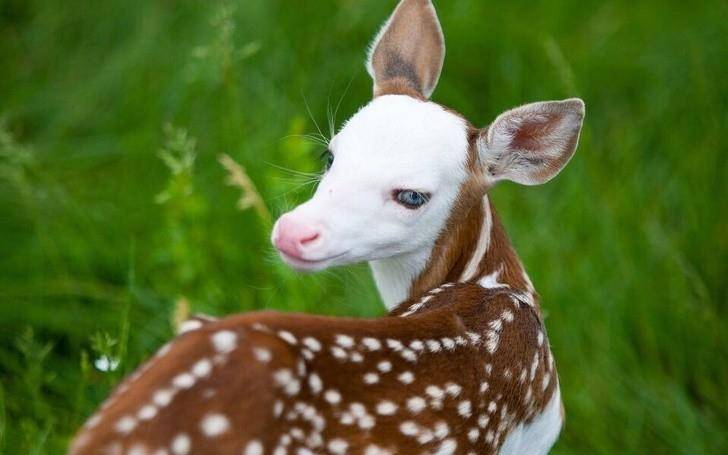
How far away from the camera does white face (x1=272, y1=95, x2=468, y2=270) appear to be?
2.52 meters

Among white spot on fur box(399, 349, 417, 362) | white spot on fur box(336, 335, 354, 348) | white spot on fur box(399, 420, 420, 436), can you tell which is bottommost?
white spot on fur box(399, 420, 420, 436)

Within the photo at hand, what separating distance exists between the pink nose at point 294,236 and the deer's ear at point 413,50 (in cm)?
67

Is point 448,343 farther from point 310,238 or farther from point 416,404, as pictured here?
point 310,238

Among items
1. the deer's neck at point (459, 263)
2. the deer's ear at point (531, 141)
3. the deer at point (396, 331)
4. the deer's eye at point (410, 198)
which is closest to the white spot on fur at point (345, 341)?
the deer at point (396, 331)

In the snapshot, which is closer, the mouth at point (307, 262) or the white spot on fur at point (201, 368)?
the white spot on fur at point (201, 368)

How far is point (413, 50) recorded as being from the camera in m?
3.07

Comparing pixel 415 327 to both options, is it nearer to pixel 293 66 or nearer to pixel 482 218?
pixel 482 218

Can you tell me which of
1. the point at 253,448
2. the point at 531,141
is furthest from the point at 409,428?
the point at 531,141

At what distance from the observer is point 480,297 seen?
8.79 ft

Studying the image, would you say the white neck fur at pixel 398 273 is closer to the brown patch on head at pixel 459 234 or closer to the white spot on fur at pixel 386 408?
the brown patch on head at pixel 459 234

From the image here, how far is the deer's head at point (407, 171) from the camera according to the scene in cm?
254

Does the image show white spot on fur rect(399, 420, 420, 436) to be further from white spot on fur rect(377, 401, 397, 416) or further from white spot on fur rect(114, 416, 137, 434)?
white spot on fur rect(114, 416, 137, 434)

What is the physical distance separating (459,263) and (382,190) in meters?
0.33

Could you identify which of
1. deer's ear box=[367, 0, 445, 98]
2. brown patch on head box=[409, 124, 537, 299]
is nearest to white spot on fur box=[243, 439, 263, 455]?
brown patch on head box=[409, 124, 537, 299]
